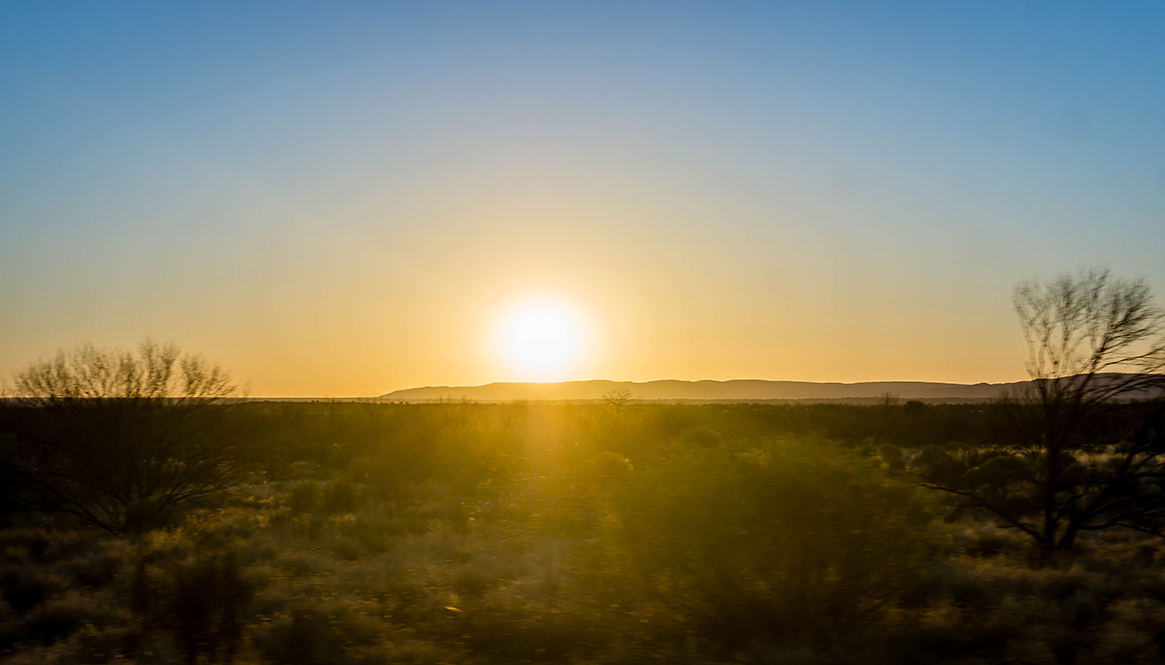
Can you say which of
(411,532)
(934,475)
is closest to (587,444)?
(934,475)

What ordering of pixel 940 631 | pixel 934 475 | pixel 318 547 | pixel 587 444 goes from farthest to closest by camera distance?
pixel 587 444 → pixel 934 475 → pixel 318 547 → pixel 940 631

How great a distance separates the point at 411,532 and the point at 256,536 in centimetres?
341

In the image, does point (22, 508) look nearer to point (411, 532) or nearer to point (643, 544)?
point (411, 532)

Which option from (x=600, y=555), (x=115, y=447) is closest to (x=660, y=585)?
(x=600, y=555)

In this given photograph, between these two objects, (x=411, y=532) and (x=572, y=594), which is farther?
(x=411, y=532)

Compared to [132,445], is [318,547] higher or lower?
lower

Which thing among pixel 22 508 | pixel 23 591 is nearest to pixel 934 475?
pixel 23 591

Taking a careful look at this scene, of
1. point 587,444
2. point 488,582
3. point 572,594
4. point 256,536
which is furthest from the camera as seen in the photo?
point 587,444

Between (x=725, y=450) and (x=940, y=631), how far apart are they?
3.09 m

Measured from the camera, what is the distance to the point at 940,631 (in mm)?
8891

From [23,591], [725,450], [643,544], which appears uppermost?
[725,450]

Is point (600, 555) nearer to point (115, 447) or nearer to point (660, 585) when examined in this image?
point (660, 585)

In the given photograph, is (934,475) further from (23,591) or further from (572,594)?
(23,591)

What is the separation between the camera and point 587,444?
36.2m
